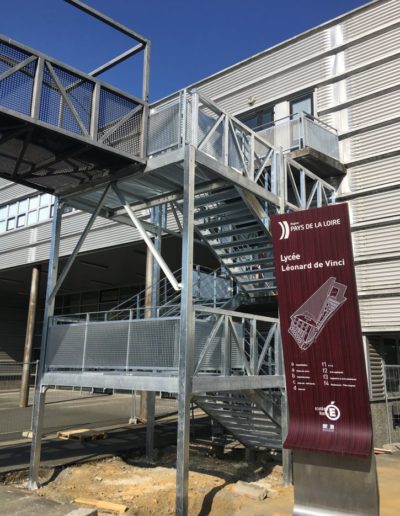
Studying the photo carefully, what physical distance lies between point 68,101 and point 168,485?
6730mm

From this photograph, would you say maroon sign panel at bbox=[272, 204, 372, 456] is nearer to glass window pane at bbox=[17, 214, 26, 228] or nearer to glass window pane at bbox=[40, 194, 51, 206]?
glass window pane at bbox=[40, 194, 51, 206]

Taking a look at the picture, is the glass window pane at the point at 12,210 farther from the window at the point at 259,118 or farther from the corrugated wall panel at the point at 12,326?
the window at the point at 259,118

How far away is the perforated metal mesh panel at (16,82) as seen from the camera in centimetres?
684

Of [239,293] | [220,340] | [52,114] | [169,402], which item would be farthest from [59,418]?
[52,114]

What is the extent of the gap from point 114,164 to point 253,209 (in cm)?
282

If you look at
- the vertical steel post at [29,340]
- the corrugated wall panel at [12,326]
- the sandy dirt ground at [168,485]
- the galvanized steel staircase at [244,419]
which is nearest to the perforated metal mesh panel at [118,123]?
the galvanized steel staircase at [244,419]

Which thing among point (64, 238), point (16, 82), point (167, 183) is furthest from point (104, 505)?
point (64, 238)

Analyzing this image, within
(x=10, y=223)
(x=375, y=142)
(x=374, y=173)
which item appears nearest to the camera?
(x=374, y=173)

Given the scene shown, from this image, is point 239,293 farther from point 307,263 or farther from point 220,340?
point 307,263

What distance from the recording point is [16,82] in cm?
699

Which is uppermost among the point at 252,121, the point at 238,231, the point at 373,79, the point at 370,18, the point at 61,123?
the point at 370,18

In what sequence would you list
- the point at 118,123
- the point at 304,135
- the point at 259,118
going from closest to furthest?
the point at 118,123, the point at 304,135, the point at 259,118

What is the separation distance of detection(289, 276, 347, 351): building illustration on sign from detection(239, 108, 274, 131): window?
425 inches

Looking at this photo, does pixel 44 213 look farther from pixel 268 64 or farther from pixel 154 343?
pixel 154 343
